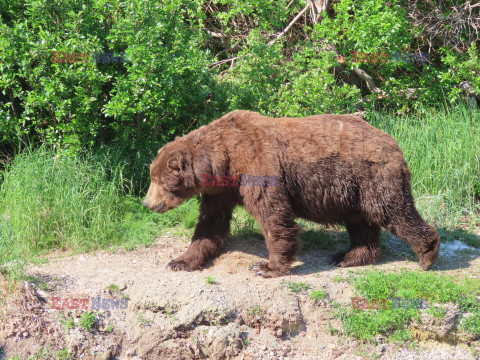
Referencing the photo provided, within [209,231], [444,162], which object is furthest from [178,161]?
[444,162]

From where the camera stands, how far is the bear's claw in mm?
5375

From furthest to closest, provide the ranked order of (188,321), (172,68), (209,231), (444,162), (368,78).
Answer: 1. (368,78)
2. (444,162)
3. (172,68)
4. (209,231)
5. (188,321)

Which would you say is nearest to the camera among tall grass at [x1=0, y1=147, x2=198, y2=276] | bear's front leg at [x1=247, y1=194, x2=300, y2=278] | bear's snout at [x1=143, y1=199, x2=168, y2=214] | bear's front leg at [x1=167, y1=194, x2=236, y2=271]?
bear's front leg at [x1=247, y1=194, x2=300, y2=278]

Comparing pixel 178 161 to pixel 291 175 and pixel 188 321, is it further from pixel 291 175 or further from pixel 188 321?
pixel 188 321

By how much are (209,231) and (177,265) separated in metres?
0.50

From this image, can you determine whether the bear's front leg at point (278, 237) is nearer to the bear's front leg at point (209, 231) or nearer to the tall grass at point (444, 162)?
the bear's front leg at point (209, 231)

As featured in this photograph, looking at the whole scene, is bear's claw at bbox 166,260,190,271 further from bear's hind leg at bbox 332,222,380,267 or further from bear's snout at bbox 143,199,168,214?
bear's hind leg at bbox 332,222,380,267

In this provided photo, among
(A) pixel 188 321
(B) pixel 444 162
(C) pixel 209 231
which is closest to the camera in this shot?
(A) pixel 188 321

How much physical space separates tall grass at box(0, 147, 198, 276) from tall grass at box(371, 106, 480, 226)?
124 inches

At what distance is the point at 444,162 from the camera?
739cm

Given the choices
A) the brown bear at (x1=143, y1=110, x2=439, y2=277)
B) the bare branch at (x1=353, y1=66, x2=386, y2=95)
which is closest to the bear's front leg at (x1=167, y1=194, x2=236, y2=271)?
the brown bear at (x1=143, y1=110, x2=439, y2=277)

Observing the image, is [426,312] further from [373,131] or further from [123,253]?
[123,253]

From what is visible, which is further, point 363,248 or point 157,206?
point 363,248

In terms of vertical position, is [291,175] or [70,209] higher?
[291,175]
